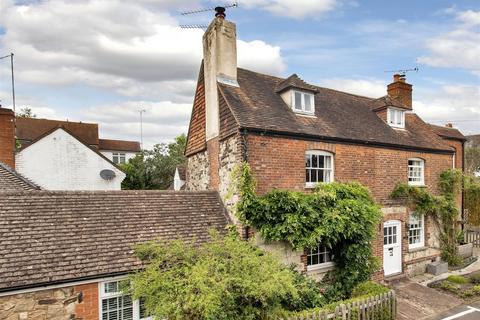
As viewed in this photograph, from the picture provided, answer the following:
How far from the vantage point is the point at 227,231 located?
408 inches

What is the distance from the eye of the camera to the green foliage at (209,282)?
6570 millimetres

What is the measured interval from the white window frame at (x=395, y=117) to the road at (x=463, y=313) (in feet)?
28.0

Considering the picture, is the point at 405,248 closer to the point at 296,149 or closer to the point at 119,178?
the point at 296,149

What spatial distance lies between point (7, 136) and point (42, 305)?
38.0ft

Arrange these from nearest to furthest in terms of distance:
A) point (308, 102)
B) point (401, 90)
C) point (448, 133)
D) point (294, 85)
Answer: point (294, 85) → point (308, 102) → point (401, 90) → point (448, 133)

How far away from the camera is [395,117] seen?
15852 millimetres

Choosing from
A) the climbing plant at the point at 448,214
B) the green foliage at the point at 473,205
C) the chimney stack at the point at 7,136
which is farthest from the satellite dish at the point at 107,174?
the green foliage at the point at 473,205

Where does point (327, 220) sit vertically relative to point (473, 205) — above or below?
above

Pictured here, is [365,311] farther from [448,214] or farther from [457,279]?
[448,214]

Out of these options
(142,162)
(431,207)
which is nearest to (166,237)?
(431,207)

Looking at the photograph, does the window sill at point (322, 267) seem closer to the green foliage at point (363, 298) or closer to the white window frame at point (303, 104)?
the green foliage at point (363, 298)

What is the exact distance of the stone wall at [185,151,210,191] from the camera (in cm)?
1305

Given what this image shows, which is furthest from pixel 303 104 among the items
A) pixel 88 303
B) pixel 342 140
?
pixel 88 303

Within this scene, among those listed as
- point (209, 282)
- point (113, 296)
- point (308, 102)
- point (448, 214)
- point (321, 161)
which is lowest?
point (113, 296)
